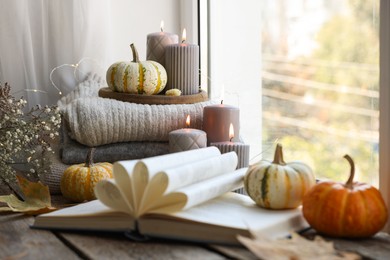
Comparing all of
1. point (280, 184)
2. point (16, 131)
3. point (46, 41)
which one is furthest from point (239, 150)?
point (46, 41)

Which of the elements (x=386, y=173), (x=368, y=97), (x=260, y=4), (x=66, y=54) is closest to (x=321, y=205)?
(x=386, y=173)

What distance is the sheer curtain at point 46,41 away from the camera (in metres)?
1.70

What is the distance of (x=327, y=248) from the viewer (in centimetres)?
96

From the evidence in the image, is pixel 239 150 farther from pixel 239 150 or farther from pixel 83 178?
pixel 83 178

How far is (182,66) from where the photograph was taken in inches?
61.4

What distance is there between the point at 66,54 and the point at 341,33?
2.30 ft

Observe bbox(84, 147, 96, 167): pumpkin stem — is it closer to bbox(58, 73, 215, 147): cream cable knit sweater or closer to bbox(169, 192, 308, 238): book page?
bbox(58, 73, 215, 147): cream cable knit sweater

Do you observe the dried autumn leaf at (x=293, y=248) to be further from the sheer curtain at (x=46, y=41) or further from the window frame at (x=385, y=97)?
the sheer curtain at (x=46, y=41)

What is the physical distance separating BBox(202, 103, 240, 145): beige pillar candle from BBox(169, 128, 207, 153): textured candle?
6cm

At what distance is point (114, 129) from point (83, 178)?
0.15 meters

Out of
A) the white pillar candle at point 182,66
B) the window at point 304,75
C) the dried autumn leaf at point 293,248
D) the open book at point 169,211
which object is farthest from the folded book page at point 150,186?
the white pillar candle at point 182,66

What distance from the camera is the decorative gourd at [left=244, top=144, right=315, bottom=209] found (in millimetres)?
1105

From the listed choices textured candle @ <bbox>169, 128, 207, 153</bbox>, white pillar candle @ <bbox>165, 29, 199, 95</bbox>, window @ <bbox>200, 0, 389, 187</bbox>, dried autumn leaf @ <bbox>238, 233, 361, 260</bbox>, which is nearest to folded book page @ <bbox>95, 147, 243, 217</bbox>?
dried autumn leaf @ <bbox>238, 233, 361, 260</bbox>

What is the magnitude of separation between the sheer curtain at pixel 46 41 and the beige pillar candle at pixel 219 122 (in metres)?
0.45
